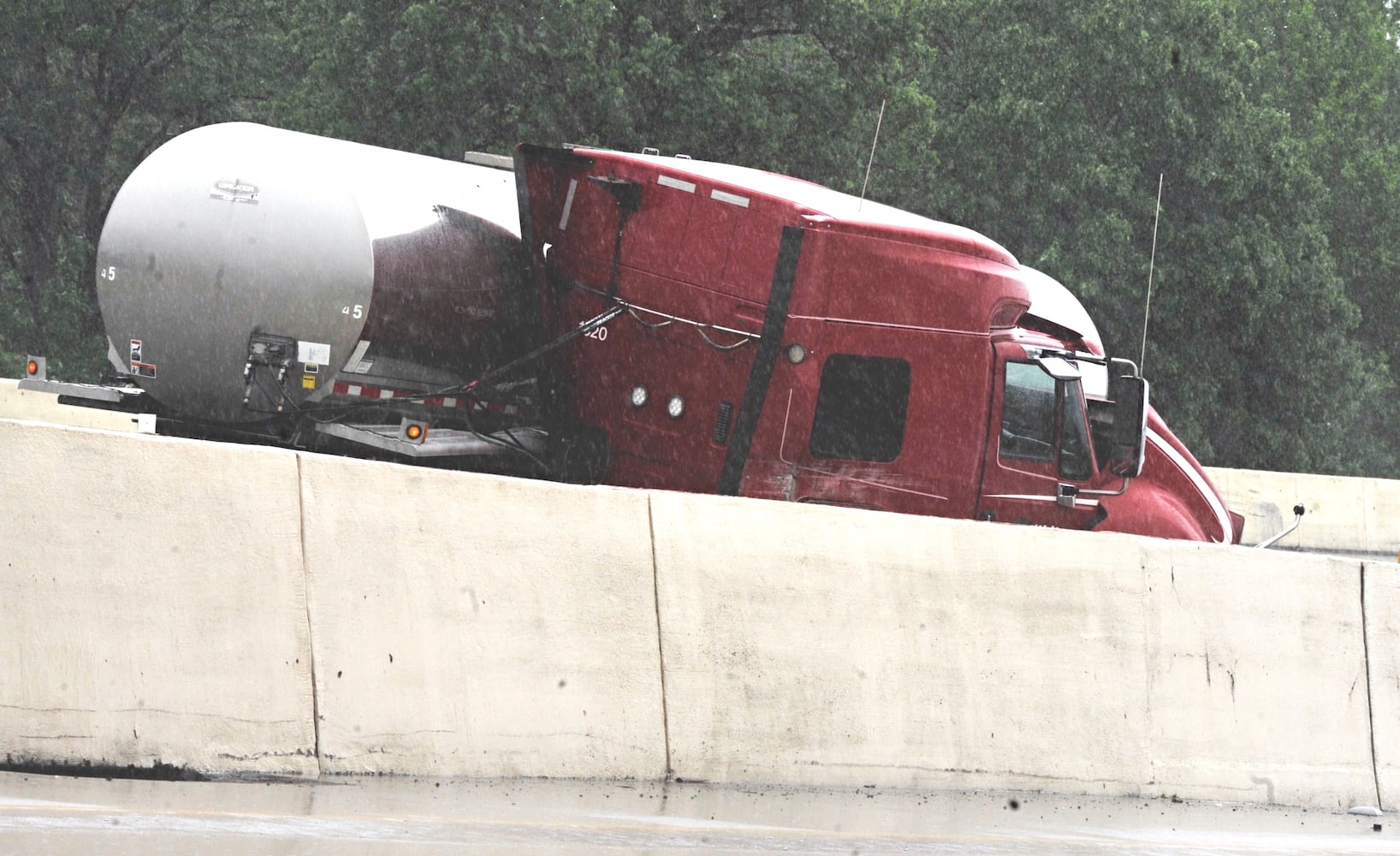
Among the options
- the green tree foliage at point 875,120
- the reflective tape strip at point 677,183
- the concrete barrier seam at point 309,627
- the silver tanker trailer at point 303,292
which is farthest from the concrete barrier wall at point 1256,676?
the green tree foliage at point 875,120

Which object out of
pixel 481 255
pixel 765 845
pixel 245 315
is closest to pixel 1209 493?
pixel 481 255

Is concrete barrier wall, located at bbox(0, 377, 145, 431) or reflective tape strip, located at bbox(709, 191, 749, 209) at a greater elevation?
reflective tape strip, located at bbox(709, 191, 749, 209)

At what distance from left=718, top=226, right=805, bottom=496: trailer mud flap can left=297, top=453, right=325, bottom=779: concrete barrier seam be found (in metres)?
5.43

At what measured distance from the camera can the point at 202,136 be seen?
11750mm

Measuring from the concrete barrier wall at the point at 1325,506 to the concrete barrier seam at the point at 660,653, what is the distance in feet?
73.7

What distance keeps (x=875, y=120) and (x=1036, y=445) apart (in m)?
27.9

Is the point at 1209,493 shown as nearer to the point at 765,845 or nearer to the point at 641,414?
the point at 641,414

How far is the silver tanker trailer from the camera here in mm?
11336

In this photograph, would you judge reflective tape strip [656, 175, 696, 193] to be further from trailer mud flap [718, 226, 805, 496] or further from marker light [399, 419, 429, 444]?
marker light [399, 419, 429, 444]

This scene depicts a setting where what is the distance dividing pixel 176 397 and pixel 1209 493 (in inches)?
309

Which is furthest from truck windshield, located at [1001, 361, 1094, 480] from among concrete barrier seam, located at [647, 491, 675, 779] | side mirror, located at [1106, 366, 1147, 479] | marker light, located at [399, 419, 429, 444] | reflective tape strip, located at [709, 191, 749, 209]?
concrete barrier seam, located at [647, 491, 675, 779]

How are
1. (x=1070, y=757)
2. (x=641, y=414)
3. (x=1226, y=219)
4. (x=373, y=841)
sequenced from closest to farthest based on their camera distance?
(x=373, y=841) < (x=1070, y=757) < (x=641, y=414) < (x=1226, y=219)

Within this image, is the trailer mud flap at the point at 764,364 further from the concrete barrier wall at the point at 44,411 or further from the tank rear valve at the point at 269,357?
the concrete barrier wall at the point at 44,411

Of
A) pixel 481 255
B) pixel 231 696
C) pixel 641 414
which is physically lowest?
pixel 231 696
